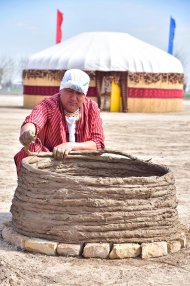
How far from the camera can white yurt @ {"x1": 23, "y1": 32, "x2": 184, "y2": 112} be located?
70.2 ft

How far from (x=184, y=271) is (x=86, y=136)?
1.32 m

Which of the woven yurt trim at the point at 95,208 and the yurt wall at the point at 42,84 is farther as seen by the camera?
the yurt wall at the point at 42,84

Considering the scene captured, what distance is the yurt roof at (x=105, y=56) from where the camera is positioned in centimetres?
2142

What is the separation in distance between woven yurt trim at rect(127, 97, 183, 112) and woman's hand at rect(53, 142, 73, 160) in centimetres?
1763

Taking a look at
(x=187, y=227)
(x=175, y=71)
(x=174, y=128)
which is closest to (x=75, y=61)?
(x=175, y=71)

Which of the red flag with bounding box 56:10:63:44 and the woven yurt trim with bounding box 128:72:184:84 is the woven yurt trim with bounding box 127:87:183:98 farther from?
the red flag with bounding box 56:10:63:44

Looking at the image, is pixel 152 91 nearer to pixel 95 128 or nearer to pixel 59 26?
pixel 59 26

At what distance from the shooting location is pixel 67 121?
4.28m

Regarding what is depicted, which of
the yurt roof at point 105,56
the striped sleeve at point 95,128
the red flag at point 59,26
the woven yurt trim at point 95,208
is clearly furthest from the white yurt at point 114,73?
the woven yurt trim at point 95,208

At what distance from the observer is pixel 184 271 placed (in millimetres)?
3357

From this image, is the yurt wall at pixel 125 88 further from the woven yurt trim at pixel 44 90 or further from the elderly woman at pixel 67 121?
the elderly woman at pixel 67 121

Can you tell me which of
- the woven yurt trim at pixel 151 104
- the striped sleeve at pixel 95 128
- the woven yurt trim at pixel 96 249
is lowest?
the woven yurt trim at pixel 151 104

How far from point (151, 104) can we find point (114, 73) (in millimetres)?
A: 1786

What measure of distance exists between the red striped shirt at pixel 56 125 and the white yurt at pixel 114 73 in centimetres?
1695
